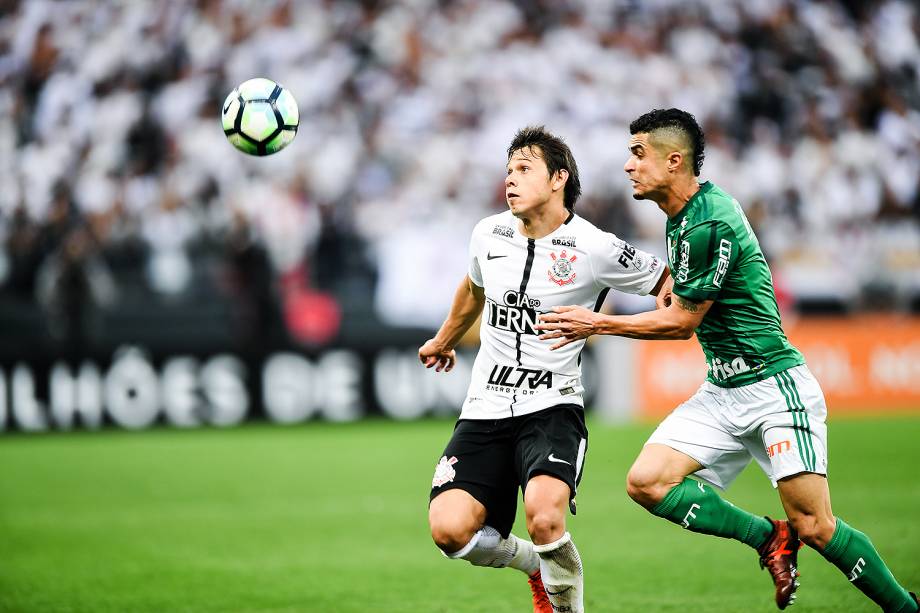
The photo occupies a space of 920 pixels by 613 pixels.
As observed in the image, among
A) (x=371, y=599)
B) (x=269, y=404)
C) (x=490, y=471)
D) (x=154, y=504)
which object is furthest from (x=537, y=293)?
(x=269, y=404)

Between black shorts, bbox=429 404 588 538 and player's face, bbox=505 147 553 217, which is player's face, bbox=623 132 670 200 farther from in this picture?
black shorts, bbox=429 404 588 538

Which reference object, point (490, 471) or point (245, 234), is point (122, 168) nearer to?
point (245, 234)

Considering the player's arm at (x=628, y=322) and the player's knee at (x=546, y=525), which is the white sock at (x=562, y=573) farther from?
the player's arm at (x=628, y=322)

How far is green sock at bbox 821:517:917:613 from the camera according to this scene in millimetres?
5000

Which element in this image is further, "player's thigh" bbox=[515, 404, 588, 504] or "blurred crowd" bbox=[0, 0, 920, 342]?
"blurred crowd" bbox=[0, 0, 920, 342]

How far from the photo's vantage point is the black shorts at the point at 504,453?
203 inches

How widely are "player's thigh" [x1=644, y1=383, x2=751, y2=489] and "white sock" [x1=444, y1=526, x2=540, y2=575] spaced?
0.69m

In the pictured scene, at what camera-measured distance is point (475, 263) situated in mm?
5590

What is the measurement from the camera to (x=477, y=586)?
6680 millimetres

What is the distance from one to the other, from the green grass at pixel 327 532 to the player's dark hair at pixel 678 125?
94.1 inches

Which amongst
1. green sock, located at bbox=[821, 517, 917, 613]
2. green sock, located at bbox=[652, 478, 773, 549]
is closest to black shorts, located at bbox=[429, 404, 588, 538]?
green sock, located at bbox=[652, 478, 773, 549]

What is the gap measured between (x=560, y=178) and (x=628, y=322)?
869 millimetres

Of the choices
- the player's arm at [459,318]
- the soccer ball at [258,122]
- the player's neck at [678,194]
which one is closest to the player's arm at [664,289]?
the player's neck at [678,194]

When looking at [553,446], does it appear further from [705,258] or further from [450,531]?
[705,258]
